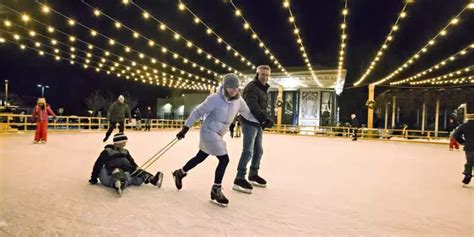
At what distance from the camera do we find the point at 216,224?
1805 millimetres

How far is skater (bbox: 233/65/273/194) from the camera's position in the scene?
268 cm

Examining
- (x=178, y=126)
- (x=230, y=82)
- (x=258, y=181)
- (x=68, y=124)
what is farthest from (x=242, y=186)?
(x=178, y=126)

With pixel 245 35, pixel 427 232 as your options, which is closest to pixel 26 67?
pixel 245 35

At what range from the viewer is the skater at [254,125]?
268cm

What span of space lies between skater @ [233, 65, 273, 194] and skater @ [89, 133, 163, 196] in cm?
78

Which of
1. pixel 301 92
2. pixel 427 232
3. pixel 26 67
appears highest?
pixel 26 67

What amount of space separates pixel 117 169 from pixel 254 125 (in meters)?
1.33

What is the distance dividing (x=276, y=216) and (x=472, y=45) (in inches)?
311

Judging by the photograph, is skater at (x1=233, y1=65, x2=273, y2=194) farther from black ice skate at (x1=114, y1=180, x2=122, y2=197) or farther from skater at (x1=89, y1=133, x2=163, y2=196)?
black ice skate at (x1=114, y1=180, x2=122, y2=197)

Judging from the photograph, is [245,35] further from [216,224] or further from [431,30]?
[216,224]

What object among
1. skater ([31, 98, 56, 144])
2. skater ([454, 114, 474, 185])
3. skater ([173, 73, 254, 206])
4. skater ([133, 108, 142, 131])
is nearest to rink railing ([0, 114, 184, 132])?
skater ([133, 108, 142, 131])

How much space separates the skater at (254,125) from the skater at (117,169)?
30.8 inches

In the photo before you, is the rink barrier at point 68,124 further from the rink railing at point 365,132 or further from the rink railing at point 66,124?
the rink railing at point 365,132

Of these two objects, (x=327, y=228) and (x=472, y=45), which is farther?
(x=472, y=45)
